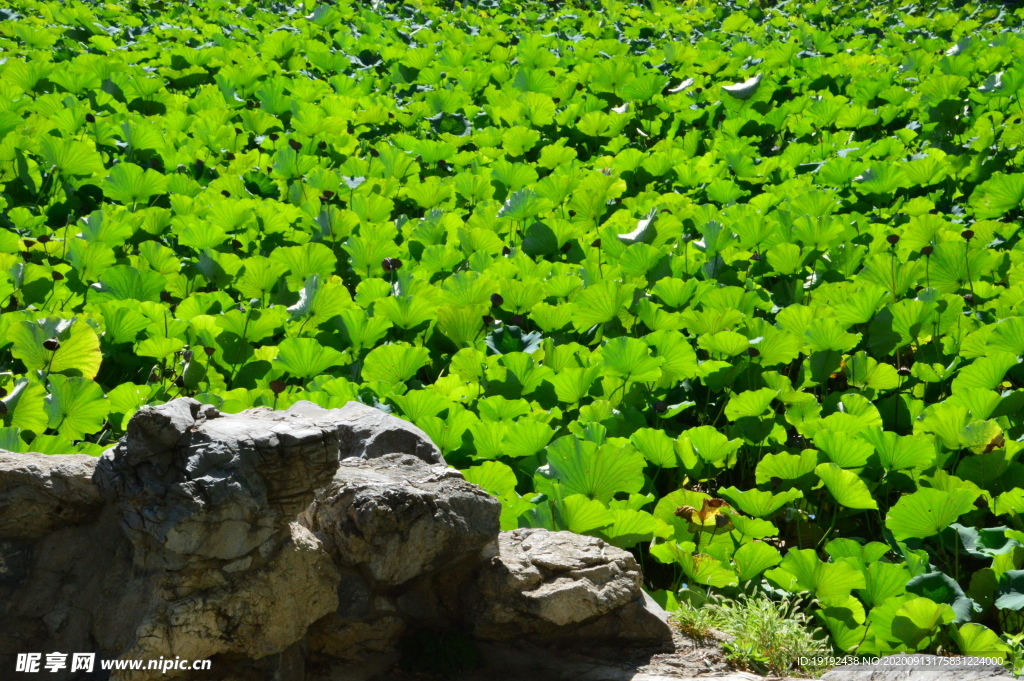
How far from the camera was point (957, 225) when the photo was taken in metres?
4.06

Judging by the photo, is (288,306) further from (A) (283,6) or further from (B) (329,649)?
(A) (283,6)

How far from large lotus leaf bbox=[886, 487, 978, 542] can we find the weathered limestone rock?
0.70m

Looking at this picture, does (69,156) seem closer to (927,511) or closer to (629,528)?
(629,528)

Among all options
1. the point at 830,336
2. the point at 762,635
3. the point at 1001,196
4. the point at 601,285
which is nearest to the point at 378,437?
the point at 762,635

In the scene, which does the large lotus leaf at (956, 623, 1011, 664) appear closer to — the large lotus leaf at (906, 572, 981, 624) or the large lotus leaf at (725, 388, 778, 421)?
the large lotus leaf at (906, 572, 981, 624)

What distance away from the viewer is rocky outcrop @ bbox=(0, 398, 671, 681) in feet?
5.28

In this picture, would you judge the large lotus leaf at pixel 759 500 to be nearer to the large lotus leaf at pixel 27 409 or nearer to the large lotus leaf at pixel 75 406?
the large lotus leaf at pixel 75 406

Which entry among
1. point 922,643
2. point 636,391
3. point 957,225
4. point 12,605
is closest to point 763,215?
point 957,225

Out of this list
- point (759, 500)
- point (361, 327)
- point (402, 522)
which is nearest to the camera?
point (402, 522)

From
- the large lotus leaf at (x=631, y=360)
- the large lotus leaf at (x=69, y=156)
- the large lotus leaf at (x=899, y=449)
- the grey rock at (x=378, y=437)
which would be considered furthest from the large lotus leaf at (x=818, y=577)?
the large lotus leaf at (x=69, y=156)

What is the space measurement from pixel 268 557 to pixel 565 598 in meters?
0.58

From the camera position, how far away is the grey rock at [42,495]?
171 cm

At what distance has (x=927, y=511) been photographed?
7.50 feet

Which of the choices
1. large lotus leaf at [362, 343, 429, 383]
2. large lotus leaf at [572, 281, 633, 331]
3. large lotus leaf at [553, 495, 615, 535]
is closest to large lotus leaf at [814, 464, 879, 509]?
large lotus leaf at [553, 495, 615, 535]
